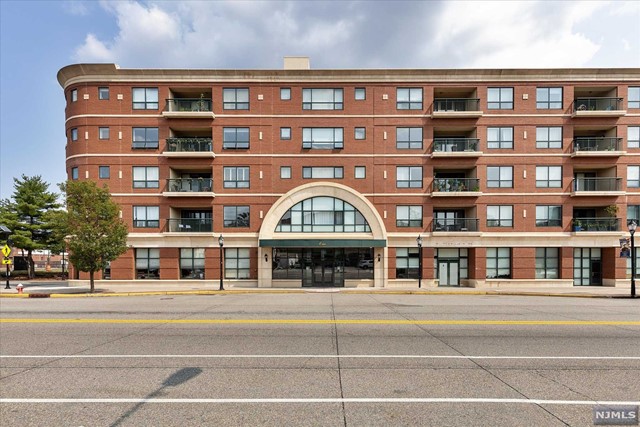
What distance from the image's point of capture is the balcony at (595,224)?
2781 centimetres

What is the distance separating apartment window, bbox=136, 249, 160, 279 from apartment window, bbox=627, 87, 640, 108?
42.4 metres

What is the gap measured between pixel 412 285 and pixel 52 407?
2547 cm

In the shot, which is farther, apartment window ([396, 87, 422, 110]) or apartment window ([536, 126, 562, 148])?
apartment window ([396, 87, 422, 110])

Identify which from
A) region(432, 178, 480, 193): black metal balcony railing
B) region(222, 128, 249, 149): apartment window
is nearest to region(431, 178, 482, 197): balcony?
region(432, 178, 480, 193): black metal balcony railing

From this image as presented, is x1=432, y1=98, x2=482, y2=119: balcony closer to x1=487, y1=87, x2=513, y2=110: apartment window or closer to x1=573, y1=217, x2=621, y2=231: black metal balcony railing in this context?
x1=487, y1=87, x2=513, y2=110: apartment window

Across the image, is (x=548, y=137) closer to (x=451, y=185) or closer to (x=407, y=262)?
(x=451, y=185)

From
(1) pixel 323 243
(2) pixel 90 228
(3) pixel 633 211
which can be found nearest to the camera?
(2) pixel 90 228

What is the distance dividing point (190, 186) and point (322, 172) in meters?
11.4

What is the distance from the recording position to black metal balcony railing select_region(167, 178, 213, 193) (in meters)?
28.2

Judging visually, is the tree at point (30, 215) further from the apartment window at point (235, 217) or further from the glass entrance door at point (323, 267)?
the glass entrance door at point (323, 267)

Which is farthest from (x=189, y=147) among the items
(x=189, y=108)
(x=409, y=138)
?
(x=409, y=138)

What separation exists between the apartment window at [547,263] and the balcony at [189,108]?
99.5ft

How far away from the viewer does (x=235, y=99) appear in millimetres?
28750

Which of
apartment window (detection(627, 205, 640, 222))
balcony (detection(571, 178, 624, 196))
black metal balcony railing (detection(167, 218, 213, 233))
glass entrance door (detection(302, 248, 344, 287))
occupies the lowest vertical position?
glass entrance door (detection(302, 248, 344, 287))
